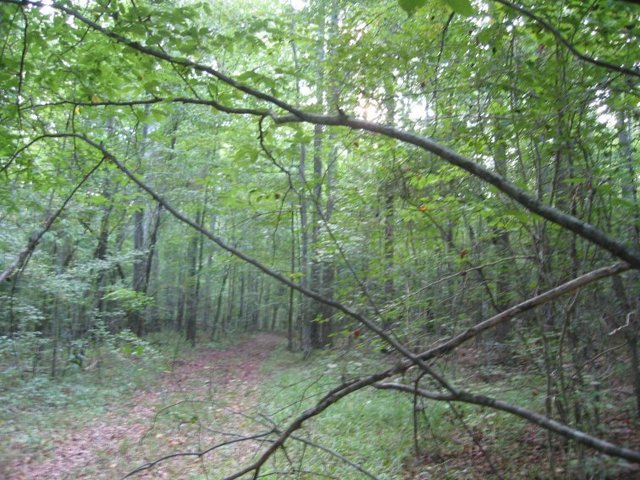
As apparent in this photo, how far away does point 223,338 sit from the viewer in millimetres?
24797

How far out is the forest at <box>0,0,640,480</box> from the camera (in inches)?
128

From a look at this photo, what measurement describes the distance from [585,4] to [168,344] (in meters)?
19.0

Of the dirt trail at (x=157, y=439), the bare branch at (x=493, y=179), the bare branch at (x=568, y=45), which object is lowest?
the dirt trail at (x=157, y=439)

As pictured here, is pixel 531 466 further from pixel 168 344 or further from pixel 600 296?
pixel 168 344

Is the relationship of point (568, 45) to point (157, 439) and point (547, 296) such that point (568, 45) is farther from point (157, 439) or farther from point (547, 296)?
point (157, 439)

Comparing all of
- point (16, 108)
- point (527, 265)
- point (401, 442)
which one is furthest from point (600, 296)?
point (16, 108)

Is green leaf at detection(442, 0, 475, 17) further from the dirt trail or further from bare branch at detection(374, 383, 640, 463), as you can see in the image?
the dirt trail

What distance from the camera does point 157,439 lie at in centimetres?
822

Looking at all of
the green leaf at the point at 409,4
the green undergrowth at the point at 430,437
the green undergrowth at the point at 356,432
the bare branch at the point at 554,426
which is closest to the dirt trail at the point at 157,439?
the green undergrowth at the point at 356,432

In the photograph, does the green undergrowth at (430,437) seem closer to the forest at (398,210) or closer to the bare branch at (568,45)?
the forest at (398,210)

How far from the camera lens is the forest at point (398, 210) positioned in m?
3.24

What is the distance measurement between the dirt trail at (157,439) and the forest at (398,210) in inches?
2.4

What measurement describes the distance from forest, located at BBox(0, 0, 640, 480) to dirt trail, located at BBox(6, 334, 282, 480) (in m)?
0.06

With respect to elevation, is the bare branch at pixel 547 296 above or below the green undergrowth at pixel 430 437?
above
